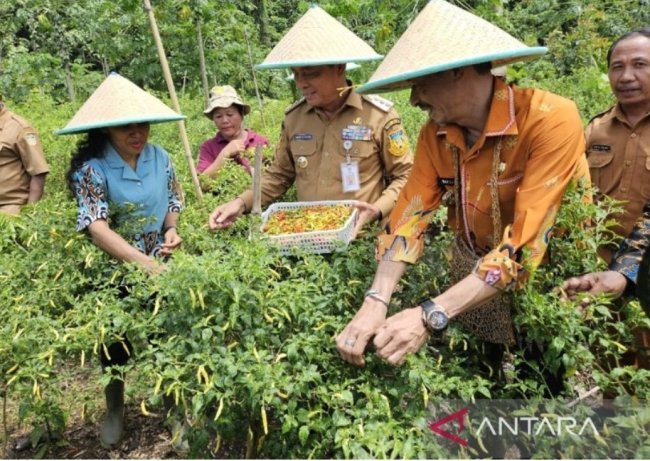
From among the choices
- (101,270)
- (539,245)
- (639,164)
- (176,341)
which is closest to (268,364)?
(176,341)

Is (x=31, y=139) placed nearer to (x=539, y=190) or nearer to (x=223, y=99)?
(x=223, y=99)

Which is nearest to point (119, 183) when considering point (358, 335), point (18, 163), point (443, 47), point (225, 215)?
point (225, 215)

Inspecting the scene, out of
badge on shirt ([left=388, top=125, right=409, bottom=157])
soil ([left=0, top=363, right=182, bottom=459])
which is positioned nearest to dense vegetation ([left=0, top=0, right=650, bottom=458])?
soil ([left=0, top=363, right=182, bottom=459])

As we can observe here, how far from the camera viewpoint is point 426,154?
2.09 m

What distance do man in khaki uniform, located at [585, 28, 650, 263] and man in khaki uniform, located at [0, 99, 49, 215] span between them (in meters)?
3.85

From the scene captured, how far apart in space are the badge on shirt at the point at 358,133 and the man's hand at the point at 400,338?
1490mm

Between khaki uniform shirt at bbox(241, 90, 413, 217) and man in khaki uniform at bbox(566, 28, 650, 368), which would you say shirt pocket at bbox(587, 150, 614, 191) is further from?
khaki uniform shirt at bbox(241, 90, 413, 217)

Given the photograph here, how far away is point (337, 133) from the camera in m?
3.05

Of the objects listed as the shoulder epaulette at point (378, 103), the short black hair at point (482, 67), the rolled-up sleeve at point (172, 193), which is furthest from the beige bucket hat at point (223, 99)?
the short black hair at point (482, 67)

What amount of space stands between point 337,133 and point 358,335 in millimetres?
1539

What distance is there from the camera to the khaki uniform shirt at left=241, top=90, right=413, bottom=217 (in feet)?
9.87

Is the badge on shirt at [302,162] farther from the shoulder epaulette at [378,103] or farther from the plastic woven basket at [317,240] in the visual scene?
the plastic woven basket at [317,240]

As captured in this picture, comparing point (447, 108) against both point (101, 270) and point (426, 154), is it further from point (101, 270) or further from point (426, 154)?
point (101, 270)

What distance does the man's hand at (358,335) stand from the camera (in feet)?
5.57
